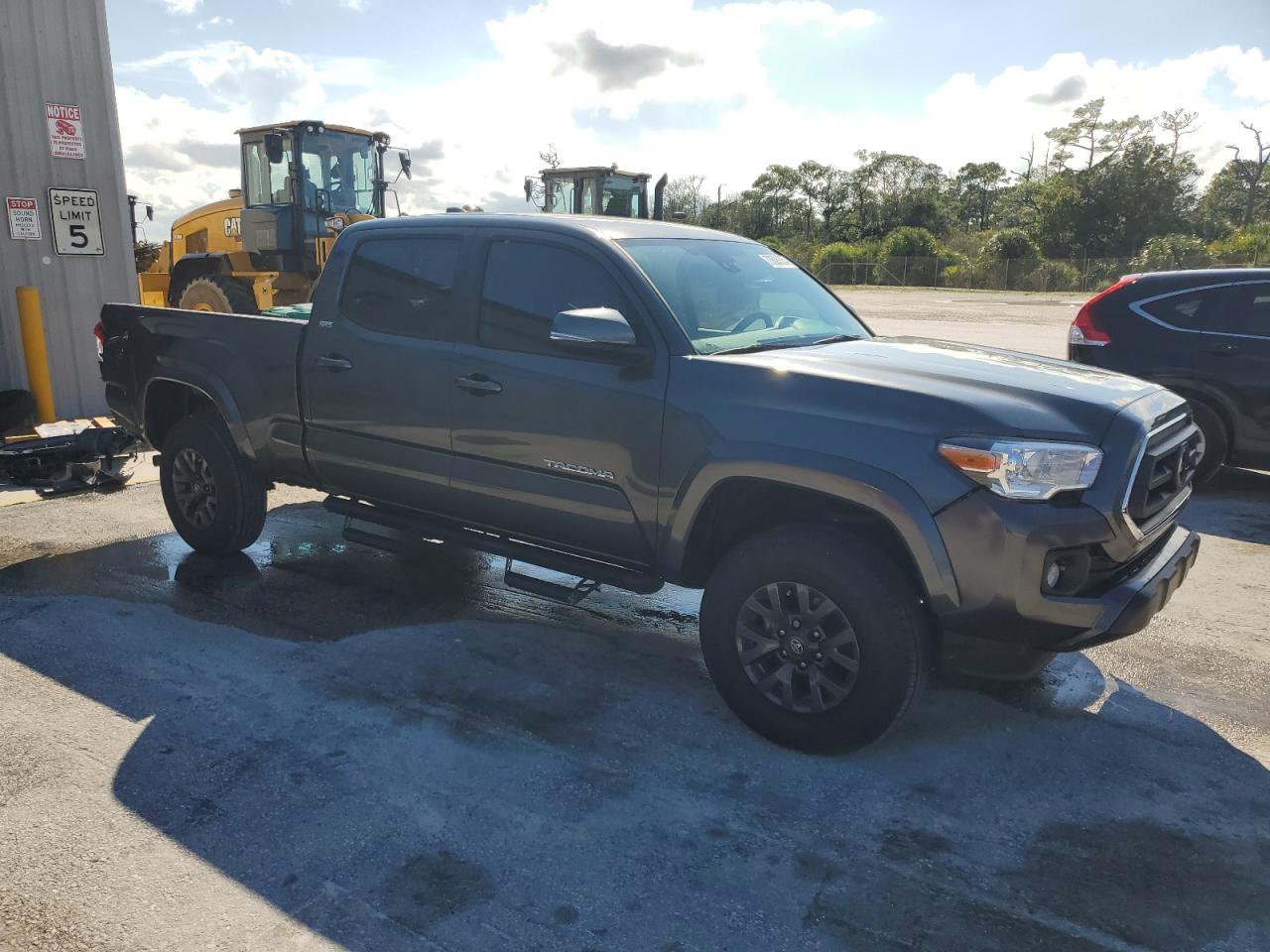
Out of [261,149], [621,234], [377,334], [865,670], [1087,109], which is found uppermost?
[1087,109]

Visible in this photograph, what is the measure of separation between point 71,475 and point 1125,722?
7.27m

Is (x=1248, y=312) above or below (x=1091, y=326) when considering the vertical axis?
above

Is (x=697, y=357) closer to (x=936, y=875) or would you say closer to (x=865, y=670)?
(x=865, y=670)

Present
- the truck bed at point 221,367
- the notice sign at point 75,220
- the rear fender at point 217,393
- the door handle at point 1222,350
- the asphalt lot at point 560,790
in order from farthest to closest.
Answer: the notice sign at point 75,220, the door handle at point 1222,350, the rear fender at point 217,393, the truck bed at point 221,367, the asphalt lot at point 560,790

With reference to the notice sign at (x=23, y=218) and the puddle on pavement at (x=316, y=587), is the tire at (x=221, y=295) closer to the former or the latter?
the notice sign at (x=23, y=218)

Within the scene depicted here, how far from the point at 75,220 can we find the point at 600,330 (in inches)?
305

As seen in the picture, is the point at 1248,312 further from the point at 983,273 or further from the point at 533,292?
the point at 983,273

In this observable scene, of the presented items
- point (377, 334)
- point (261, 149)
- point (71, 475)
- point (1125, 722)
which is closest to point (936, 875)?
point (1125, 722)

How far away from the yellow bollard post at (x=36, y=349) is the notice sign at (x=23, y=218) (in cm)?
47

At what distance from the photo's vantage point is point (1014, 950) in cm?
252

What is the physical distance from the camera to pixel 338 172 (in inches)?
519

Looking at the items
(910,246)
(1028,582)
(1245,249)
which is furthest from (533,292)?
(910,246)

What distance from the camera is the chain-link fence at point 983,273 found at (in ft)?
159

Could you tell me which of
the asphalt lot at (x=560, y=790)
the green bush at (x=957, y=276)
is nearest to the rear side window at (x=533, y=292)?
the asphalt lot at (x=560, y=790)
